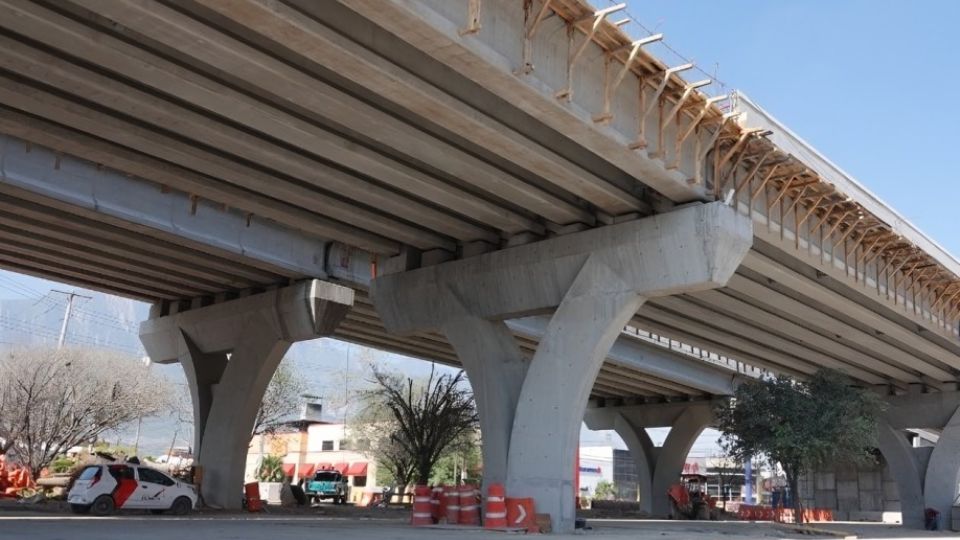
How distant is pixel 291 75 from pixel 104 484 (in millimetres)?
13902

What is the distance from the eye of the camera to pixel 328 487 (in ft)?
162

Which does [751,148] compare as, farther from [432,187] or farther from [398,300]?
[398,300]

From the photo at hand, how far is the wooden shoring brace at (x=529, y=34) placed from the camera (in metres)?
15.4

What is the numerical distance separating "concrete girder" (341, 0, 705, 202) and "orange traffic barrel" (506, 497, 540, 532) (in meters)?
7.88

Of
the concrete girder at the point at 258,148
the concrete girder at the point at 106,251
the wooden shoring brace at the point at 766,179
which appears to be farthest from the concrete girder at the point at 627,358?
the wooden shoring brace at the point at 766,179

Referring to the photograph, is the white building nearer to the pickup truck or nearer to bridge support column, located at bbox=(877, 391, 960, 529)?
the pickup truck

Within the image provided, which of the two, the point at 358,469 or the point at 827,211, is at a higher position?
the point at 827,211

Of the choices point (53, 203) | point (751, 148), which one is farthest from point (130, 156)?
point (751, 148)

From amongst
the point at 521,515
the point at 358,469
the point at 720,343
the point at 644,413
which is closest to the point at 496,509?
the point at 521,515

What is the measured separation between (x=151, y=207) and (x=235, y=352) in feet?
35.1

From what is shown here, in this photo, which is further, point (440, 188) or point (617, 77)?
point (440, 188)

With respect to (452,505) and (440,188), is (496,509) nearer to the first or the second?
(452,505)

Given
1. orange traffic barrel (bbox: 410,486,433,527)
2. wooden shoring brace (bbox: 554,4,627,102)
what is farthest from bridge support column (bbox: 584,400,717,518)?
wooden shoring brace (bbox: 554,4,627,102)

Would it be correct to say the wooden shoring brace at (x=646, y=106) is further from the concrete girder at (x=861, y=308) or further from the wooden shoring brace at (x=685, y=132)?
the concrete girder at (x=861, y=308)
